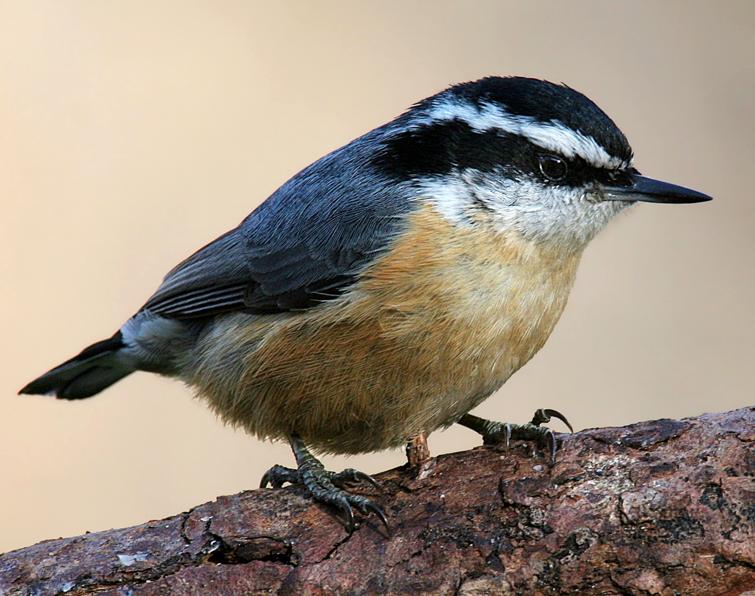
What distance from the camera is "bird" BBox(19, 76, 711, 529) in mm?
3406

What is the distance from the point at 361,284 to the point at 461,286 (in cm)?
34

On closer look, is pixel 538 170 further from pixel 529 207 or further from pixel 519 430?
pixel 519 430

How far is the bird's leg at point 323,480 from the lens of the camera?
3.31 m

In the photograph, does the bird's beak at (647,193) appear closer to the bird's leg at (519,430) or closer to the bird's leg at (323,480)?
the bird's leg at (519,430)

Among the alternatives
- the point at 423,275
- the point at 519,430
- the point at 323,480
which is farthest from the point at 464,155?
the point at 323,480

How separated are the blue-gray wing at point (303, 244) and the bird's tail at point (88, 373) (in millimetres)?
382

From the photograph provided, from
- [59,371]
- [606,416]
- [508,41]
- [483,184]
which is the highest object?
[508,41]

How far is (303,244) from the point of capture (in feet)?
12.6

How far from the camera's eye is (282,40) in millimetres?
6562

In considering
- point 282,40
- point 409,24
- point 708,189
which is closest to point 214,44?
point 282,40

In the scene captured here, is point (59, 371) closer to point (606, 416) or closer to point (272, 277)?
point (272, 277)

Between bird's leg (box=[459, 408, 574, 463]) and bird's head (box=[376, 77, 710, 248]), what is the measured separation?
59 centimetres

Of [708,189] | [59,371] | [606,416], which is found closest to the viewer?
[59,371]

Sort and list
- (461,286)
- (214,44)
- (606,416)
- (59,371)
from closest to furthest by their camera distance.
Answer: (461,286), (59,371), (606,416), (214,44)
